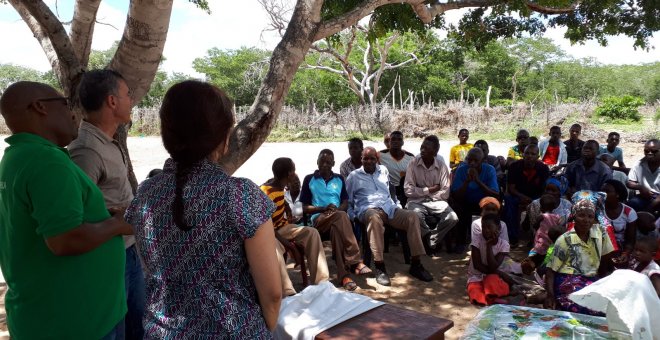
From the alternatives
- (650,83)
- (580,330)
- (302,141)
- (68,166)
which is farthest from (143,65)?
(650,83)

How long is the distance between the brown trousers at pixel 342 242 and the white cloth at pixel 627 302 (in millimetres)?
2132

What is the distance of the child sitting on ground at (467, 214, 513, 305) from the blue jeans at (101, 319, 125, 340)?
10.0ft

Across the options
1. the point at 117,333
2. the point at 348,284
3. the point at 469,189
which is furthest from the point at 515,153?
the point at 117,333

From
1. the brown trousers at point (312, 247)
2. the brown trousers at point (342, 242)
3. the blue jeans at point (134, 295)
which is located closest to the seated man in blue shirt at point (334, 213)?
the brown trousers at point (342, 242)

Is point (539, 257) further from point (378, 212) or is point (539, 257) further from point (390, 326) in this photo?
point (390, 326)

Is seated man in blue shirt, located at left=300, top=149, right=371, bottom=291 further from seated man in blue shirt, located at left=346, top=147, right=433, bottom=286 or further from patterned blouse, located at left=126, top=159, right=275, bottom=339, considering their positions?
patterned blouse, located at left=126, top=159, right=275, bottom=339

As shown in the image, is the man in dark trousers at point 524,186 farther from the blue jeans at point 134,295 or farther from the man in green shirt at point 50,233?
the man in green shirt at point 50,233

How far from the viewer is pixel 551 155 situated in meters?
7.27

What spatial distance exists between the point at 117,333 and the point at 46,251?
18.3 inches

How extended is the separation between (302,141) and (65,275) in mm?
17889

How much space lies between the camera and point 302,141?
1939 centimetres

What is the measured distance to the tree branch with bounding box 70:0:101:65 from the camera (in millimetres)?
3227

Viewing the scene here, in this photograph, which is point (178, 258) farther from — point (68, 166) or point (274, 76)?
point (274, 76)

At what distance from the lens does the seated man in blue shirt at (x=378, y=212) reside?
4637 mm
